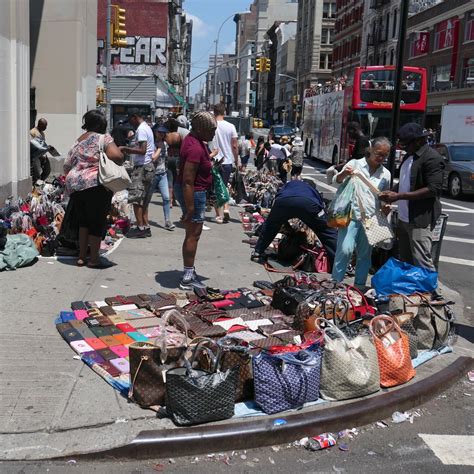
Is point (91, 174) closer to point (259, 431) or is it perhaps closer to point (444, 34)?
point (259, 431)

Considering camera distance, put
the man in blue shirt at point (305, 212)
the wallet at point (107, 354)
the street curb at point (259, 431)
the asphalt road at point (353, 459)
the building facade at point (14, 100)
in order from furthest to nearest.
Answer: the building facade at point (14, 100) < the man in blue shirt at point (305, 212) < the wallet at point (107, 354) < the street curb at point (259, 431) < the asphalt road at point (353, 459)

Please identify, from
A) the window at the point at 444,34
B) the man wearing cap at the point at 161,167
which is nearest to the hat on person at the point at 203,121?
the man wearing cap at the point at 161,167

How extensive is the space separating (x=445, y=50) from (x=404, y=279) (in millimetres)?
43437

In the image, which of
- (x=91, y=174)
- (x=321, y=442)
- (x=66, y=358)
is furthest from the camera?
(x=91, y=174)

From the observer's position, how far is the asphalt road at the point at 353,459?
3.45 metres

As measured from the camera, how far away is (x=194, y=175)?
6199mm

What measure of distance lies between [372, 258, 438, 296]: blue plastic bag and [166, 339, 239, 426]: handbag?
8.02 feet

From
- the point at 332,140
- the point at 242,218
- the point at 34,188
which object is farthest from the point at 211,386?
the point at 332,140

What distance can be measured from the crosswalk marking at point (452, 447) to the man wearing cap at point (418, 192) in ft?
7.60

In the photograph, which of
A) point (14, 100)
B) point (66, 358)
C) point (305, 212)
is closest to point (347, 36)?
point (14, 100)

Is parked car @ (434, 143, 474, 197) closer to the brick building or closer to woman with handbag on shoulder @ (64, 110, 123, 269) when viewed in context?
woman with handbag on shoulder @ (64, 110, 123, 269)

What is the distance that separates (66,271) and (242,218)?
17.6ft

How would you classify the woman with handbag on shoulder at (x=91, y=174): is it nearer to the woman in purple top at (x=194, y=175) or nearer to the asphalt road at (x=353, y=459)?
the woman in purple top at (x=194, y=175)

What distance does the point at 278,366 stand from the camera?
159 inches
